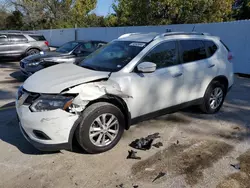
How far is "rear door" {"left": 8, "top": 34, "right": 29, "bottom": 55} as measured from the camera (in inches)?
472

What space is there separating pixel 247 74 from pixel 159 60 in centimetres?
696

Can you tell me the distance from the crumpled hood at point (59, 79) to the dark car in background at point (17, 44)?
9040mm

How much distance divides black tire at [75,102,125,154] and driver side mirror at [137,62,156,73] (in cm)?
70

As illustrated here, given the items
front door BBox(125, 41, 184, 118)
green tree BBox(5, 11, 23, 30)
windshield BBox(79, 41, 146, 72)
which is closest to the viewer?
front door BBox(125, 41, 184, 118)

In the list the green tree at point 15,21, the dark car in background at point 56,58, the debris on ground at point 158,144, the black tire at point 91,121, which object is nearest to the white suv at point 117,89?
the black tire at point 91,121

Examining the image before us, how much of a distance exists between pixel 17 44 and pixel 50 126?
1031 cm

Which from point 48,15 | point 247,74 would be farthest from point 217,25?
point 48,15

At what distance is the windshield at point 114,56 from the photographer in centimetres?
393

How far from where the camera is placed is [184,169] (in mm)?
3256

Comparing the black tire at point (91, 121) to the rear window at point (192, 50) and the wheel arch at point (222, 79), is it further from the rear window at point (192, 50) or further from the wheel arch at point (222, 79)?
the wheel arch at point (222, 79)

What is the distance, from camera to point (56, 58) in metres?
8.17

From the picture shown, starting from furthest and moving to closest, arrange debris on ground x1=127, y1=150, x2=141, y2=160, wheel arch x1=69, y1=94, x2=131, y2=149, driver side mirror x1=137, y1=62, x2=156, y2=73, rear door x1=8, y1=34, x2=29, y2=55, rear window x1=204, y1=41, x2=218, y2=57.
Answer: rear door x1=8, y1=34, x2=29, y2=55, rear window x1=204, y1=41, x2=218, y2=57, driver side mirror x1=137, y1=62, x2=156, y2=73, debris on ground x1=127, y1=150, x2=141, y2=160, wheel arch x1=69, y1=94, x2=131, y2=149

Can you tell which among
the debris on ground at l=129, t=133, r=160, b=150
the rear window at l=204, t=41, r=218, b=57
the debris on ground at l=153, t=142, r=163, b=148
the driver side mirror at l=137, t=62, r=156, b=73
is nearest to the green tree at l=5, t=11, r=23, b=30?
the rear window at l=204, t=41, r=218, b=57

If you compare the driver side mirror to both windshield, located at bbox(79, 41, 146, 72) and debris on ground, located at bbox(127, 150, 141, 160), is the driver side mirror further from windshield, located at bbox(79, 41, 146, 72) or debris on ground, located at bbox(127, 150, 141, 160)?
debris on ground, located at bbox(127, 150, 141, 160)
